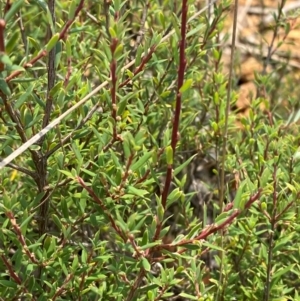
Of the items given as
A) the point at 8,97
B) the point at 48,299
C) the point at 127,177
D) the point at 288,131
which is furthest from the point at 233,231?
the point at 288,131

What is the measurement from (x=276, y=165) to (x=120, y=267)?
416mm

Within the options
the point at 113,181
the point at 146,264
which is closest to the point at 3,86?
the point at 113,181

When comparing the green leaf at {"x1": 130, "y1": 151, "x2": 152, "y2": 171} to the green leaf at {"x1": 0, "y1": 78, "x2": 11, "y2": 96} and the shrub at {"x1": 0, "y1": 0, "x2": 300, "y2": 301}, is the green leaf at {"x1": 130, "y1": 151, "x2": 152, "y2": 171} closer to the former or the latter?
the shrub at {"x1": 0, "y1": 0, "x2": 300, "y2": 301}

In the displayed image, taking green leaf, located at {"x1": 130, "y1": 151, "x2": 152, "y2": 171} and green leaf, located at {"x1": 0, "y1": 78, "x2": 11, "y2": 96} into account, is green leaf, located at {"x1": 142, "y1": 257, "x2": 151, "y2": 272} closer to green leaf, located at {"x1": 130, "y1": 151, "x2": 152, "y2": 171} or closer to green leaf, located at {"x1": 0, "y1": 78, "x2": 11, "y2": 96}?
green leaf, located at {"x1": 130, "y1": 151, "x2": 152, "y2": 171}

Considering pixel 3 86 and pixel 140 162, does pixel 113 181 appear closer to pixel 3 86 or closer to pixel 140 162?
pixel 140 162

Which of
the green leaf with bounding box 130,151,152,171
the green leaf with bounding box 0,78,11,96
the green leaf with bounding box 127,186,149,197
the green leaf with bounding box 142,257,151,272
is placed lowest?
the green leaf with bounding box 142,257,151,272

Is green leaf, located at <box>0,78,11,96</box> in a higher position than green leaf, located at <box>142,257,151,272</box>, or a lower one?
higher

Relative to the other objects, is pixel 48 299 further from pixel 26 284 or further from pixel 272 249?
pixel 272 249

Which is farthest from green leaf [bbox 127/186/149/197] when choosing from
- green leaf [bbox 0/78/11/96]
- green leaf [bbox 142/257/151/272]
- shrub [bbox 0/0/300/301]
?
green leaf [bbox 0/78/11/96]

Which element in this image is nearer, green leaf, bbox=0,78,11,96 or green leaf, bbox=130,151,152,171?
green leaf, bbox=0,78,11,96

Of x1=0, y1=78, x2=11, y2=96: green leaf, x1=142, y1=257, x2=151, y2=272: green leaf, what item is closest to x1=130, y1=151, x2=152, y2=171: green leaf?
x1=142, y1=257, x2=151, y2=272: green leaf

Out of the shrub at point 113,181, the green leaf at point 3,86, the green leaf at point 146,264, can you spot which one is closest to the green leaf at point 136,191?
the shrub at point 113,181

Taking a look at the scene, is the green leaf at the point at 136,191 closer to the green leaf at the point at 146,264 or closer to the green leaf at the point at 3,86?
the green leaf at the point at 146,264

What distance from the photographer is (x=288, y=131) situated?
83.9 inches
